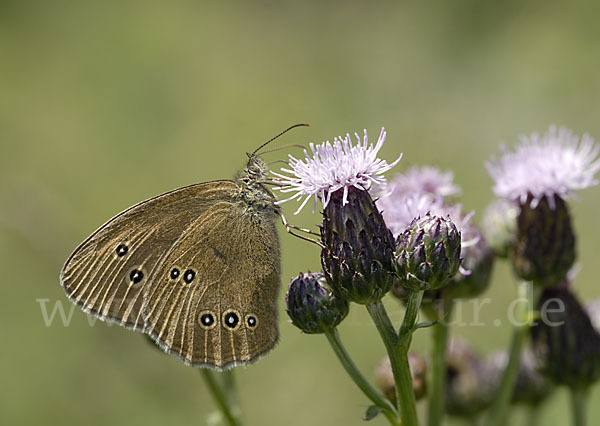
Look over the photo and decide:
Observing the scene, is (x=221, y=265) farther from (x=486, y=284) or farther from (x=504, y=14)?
(x=504, y=14)

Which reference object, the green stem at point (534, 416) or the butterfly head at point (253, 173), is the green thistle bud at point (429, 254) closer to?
the butterfly head at point (253, 173)

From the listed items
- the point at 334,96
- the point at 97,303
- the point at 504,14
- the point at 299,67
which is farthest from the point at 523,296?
the point at 504,14

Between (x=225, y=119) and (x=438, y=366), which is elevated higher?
(x=225, y=119)

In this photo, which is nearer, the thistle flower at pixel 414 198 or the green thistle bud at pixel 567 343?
the thistle flower at pixel 414 198

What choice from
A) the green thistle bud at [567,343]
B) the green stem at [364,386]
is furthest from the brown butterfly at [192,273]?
the green thistle bud at [567,343]

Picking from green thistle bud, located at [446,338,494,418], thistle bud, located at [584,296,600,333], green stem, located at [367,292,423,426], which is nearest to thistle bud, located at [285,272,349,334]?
green stem, located at [367,292,423,426]

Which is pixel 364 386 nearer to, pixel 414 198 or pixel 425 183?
pixel 414 198

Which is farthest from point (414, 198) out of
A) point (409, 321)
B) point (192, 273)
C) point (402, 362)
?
point (192, 273)

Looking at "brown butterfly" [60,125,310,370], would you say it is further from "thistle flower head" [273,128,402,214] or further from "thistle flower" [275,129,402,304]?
"thistle flower head" [273,128,402,214]
